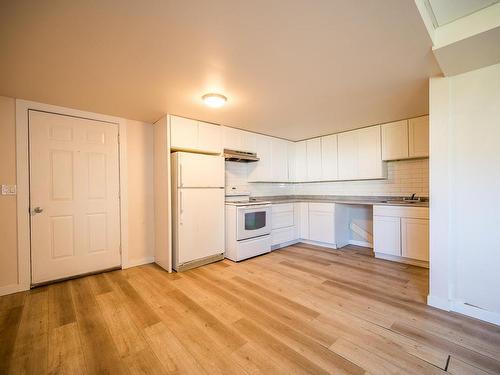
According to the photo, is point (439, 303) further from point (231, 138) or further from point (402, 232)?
point (231, 138)

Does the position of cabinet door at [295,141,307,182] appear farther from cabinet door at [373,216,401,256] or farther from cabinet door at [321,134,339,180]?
cabinet door at [373,216,401,256]

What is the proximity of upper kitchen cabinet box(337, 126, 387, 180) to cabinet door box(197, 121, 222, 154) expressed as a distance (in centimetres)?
234

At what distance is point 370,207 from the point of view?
14.2 ft

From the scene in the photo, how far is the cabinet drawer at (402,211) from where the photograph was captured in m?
3.12

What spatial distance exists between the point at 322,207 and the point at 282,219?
786 mm

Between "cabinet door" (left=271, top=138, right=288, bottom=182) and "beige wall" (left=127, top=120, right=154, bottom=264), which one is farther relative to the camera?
"cabinet door" (left=271, top=138, right=288, bottom=182)

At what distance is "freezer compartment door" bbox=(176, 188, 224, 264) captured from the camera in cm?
318

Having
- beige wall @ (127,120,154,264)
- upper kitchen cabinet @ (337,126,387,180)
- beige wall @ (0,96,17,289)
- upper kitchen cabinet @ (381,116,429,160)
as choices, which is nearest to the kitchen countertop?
upper kitchen cabinet @ (337,126,387,180)

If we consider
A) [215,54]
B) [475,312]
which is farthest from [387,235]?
[215,54]

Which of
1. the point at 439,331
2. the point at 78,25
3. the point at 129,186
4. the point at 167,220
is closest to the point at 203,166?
the point at 167,220

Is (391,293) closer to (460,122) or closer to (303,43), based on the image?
(460,122)

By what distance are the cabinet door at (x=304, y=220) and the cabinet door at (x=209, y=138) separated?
2.03 metres

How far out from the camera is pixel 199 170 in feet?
11.0

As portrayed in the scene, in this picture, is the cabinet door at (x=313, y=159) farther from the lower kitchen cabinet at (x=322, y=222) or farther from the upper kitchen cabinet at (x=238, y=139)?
the upper kitchen cabinet at (x=238, y=139)
